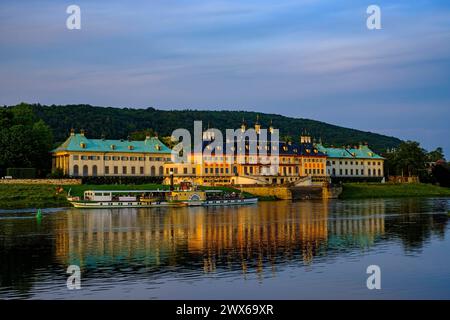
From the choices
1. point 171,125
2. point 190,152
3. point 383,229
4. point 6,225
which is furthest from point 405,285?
point 171,125

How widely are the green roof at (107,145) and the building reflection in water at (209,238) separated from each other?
39.9 metres

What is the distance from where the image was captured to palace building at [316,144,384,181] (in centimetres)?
13125

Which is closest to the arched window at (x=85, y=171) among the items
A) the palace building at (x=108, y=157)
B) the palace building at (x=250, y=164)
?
the palace building at (x=108, y=157)

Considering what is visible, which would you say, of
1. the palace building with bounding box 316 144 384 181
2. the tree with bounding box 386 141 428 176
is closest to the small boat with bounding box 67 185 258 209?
the palace building with bounding box 316 144 384 181

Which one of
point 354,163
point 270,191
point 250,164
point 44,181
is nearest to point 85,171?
point 44,181

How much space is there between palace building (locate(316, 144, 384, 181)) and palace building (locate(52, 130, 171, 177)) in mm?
33844

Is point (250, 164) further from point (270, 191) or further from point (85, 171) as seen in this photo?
point (85, 171)

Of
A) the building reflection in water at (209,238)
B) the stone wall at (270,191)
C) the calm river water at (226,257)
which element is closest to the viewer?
the calm river water at (226,257)

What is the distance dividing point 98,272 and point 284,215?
35.1m

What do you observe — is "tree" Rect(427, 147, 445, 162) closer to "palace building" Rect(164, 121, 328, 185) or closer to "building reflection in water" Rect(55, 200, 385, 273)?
"palace building" Rect(164, 121, 328, 185)

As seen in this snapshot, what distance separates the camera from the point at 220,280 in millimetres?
29812

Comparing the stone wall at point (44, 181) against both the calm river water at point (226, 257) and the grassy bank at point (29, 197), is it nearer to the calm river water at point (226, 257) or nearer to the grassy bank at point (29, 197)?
the grassy bank at point (29, 197)

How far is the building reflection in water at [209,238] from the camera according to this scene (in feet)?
116

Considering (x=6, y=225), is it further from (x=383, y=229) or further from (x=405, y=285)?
(x=405, y=285)
